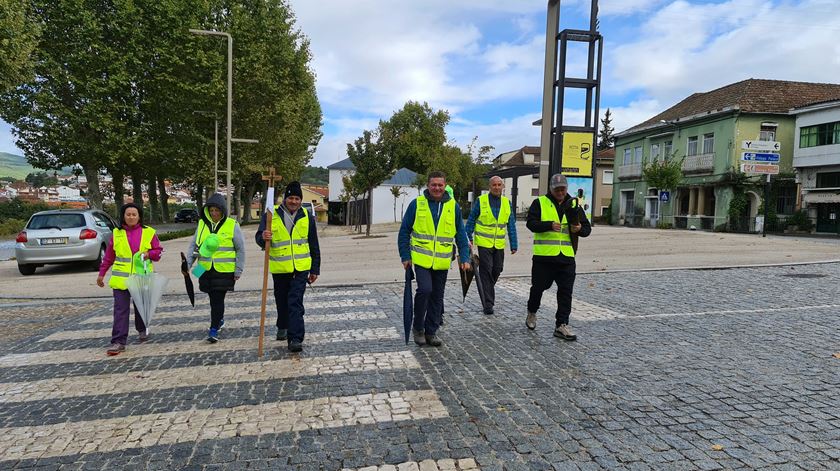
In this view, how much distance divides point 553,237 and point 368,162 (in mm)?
22081

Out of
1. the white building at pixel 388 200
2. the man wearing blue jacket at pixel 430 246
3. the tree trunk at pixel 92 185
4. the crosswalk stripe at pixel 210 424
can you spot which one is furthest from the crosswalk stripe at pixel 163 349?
the white building at pixel 388 200

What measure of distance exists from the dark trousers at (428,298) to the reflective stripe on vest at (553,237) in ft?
4.06

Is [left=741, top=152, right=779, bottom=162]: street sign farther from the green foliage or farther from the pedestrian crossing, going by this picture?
the pedestrian crossing

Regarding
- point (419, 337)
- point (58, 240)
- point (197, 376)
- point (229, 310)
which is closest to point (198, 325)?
point (229, 310)

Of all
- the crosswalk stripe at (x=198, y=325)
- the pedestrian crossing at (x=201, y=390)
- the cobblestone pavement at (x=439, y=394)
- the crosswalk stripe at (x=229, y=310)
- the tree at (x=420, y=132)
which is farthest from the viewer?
the tree at (x=420, y=132)

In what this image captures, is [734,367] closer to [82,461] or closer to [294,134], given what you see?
[82,461]

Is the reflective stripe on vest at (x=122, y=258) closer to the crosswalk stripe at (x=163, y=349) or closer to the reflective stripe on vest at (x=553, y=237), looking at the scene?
the crosswalk stripe at (x=163, y=349)

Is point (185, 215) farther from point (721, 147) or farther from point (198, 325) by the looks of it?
point (198, 325)

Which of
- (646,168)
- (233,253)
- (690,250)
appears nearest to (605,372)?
(233,253)

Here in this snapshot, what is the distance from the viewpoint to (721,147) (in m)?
35.2

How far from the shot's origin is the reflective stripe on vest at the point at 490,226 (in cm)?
723

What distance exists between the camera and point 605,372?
490 cm

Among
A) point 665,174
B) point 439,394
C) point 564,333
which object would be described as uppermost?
point 665,174

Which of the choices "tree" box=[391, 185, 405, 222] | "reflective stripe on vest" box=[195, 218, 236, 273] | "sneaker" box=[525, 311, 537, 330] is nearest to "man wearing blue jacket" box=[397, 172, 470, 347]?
"sneaker" box=[525, 311, 537, 330]
